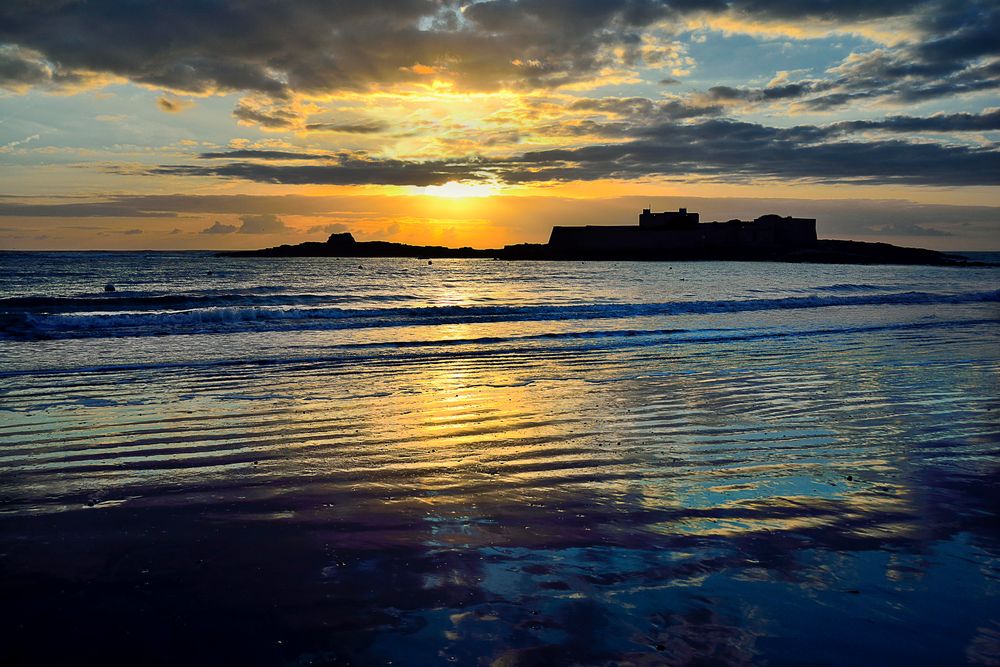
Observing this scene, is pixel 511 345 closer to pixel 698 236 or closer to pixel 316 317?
pixel 316 317

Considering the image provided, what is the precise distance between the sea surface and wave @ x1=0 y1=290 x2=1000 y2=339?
26.8 ft

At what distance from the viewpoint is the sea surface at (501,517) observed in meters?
3.43

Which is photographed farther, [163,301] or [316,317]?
[163,301]

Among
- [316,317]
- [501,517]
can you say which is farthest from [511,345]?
[501,517]

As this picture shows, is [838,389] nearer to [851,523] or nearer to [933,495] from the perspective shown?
[933,495]

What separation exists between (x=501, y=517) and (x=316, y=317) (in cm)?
2231

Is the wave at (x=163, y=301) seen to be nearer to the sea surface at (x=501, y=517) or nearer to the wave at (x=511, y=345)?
the wave at (x=511, y=345)

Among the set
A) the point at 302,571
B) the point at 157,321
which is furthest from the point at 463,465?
the point at 157,321

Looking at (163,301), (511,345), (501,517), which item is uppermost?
(163,301)

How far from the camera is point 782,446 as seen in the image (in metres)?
7.35

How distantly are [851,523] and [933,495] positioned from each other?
1229mm

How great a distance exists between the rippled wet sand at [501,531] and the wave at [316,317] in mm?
12435

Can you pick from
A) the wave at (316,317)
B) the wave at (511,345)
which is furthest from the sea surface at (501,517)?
the wave at (316,317)

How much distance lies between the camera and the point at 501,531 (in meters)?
4.87
